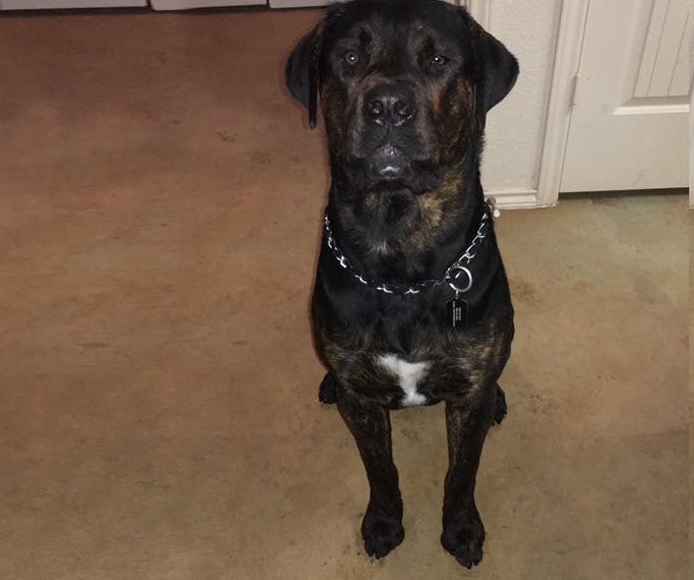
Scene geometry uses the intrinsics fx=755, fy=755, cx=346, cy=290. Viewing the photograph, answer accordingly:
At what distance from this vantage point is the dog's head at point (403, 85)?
1220mm

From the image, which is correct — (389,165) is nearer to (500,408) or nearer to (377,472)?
(377,472)

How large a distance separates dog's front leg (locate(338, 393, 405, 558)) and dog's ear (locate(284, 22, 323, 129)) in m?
0.59

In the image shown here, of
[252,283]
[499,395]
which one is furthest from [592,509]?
[252,283]

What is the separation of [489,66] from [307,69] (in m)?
0.34

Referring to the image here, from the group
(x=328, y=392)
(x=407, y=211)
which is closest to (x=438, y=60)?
(x=407, y=211)

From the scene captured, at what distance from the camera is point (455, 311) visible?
54.5 inches

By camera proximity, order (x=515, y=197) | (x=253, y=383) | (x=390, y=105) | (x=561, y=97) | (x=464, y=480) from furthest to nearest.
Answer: (x=515, y=197), (x=561, y=97), (x=253, y=383), (x=464, y=480), (x=390, y=105)

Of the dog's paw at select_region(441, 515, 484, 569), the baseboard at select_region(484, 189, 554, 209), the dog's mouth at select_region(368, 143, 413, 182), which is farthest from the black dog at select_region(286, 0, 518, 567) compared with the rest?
the baseboard at select_region(484, 189, 554, 209)

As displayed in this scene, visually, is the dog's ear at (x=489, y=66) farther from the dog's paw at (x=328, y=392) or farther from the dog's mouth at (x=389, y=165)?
the dog's paw at (x=328, y=392)

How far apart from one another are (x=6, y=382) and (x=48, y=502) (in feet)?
1.41

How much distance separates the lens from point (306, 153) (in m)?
2.82

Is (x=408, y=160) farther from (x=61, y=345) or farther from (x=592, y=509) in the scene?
(x=61, y=345)

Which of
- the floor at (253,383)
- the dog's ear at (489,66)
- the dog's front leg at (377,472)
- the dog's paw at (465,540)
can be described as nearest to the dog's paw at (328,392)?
the floor at (253,383)

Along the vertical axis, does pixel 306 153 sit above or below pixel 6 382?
above
